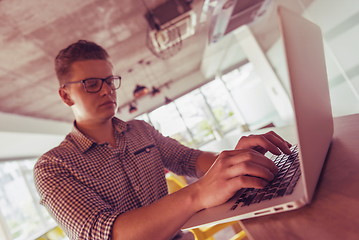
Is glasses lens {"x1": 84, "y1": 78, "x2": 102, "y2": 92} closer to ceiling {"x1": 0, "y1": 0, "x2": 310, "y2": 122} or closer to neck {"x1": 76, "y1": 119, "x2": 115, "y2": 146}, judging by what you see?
neck {"x1": 76, "y1": 119, "x2": 115, "y2": 146}

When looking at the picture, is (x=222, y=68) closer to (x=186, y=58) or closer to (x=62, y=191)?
(x=186, y=58)

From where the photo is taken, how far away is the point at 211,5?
285 centimetres

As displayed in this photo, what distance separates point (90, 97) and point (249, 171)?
0.93 metres

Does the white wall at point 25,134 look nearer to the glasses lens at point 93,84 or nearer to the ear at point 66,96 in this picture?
the ear at point 66,96

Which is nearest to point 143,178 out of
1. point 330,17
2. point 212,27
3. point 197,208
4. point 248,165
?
point 197,208

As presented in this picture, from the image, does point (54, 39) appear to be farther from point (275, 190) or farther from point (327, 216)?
point (327, 216)

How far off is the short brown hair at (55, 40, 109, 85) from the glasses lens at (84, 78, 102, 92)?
0.12 m

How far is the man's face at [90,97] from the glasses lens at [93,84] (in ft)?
0.06

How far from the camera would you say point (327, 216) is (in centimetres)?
42

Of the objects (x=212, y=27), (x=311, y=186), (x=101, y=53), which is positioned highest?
(x=212, y=27)

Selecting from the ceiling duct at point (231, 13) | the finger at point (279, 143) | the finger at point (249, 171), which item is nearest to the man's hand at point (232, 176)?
the finger at point (249, 171)

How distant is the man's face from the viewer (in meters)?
1.27

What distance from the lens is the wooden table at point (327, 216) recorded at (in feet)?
1.25

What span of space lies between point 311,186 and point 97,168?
87 cm
